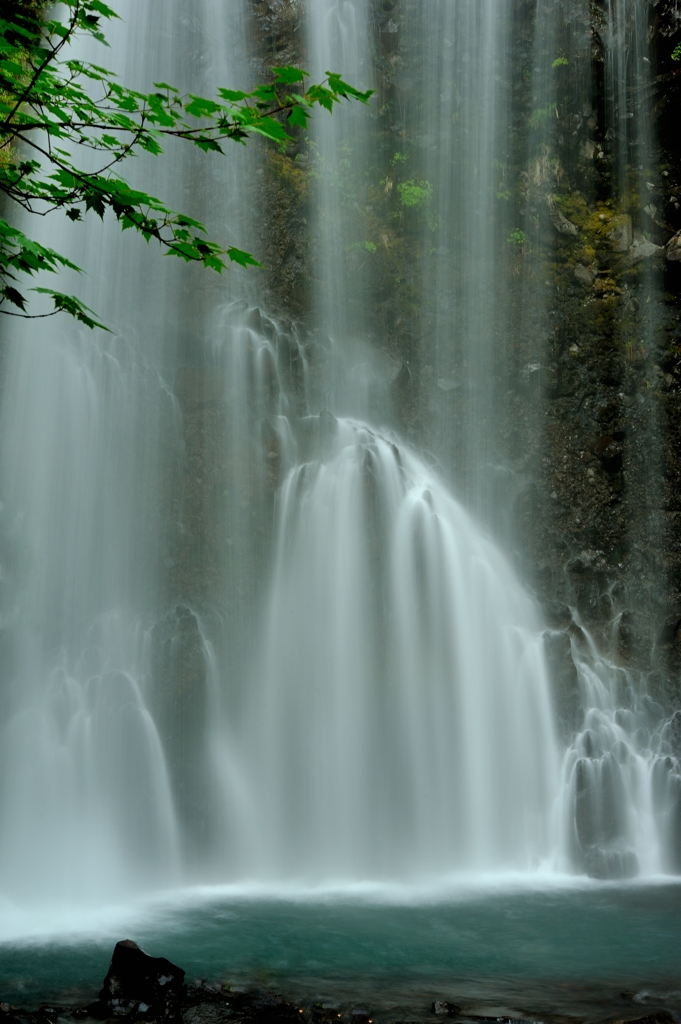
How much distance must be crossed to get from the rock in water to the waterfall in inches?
158

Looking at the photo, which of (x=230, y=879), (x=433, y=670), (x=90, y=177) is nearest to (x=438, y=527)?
(x=433, y=670)

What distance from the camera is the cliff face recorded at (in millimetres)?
13430

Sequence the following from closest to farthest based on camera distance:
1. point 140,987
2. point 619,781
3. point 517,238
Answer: point 140,987
point 619,781
point 517,238

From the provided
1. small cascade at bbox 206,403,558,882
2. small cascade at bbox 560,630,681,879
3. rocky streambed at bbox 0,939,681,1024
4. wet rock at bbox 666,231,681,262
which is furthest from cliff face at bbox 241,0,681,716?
rocky streambed at bbox 0,939,681,1024

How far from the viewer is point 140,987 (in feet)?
19.0

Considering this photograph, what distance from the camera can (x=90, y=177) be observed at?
462cm

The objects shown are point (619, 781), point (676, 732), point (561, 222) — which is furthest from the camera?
point (561, 222)

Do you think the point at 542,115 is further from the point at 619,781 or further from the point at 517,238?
the point at 619,781

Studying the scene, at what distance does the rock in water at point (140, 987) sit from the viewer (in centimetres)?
560

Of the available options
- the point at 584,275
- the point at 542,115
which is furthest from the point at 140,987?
the point at 542,115

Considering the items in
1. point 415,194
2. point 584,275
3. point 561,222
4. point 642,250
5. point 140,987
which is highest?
point 415,194

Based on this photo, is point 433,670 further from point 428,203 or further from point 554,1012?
point 428,203

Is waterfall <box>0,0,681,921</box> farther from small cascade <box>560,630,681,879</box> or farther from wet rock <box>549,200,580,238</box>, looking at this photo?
wet rock <box>549,200,580,238</box>

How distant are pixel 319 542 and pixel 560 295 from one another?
6789 millimetres
